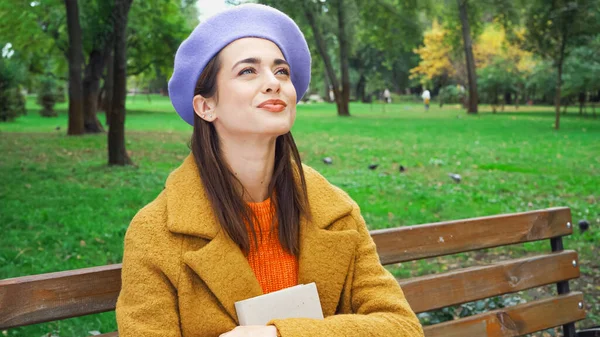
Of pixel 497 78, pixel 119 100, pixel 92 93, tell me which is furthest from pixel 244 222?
pixel 497 78

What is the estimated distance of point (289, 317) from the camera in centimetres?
192

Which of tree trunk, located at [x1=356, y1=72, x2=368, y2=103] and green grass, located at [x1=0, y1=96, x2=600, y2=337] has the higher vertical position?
tree trunk, located at [x1=356, y1=72, x2=368, y2=103]

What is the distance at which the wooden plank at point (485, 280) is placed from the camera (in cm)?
287

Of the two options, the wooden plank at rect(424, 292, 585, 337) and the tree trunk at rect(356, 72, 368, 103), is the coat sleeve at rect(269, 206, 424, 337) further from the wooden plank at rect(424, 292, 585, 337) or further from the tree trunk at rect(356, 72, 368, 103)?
the tree trunk at rect(356, 72, 368, 103)

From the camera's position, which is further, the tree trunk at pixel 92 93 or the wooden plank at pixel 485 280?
the tree trunk at pixel 92 93

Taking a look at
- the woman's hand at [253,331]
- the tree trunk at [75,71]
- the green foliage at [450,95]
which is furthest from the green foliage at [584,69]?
the woman's hand at [253,331]

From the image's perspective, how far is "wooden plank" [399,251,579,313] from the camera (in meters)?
2.87

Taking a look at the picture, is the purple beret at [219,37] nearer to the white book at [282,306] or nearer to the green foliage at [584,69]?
Result: the white book at [282,306]

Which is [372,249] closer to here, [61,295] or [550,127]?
[61,295]

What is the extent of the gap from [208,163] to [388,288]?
65 cm

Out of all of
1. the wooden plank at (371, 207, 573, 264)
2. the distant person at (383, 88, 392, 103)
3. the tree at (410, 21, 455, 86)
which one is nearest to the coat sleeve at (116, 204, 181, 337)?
the wooden plank at (371, 207, 573, 264)

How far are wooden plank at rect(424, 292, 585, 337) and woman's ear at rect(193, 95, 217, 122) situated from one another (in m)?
1.39

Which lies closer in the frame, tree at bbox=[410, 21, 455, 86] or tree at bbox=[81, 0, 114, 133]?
tree at bbox=[81, 0, 114, 133]

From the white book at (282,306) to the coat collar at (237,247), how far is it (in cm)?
5
